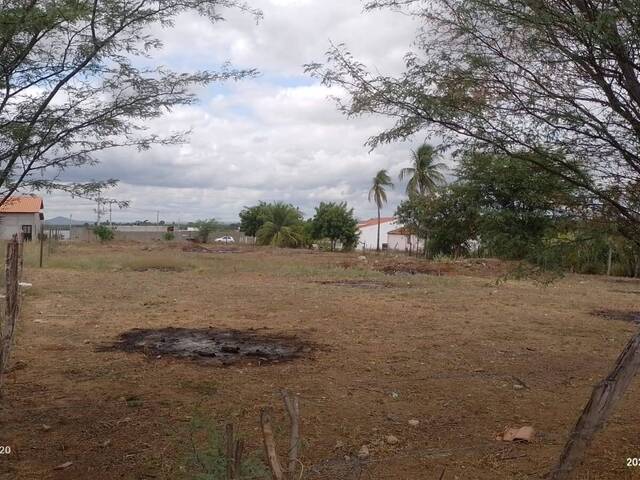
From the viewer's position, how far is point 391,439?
5.37m

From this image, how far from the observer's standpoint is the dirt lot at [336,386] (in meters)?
4.91

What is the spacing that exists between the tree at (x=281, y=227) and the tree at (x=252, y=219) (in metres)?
1.17

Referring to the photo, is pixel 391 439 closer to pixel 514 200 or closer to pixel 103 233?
pixel 514 200

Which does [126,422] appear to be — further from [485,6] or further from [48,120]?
[485,6]

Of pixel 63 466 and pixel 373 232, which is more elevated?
pixel 373 232

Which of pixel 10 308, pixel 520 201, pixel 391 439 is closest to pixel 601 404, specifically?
pixel 391 439

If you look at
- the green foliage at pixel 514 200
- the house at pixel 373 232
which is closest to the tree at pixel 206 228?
the house at pixel 373 232

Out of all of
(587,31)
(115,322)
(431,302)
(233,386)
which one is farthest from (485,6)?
(431,302)

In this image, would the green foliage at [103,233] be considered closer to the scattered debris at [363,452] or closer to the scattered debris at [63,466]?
the scattered debris at [63,466]

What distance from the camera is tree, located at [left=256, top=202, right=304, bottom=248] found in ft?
179

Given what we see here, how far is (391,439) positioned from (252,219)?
5599 centimetres

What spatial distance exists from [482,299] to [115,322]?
9.34m

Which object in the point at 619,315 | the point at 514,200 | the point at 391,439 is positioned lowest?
the point at 391,439

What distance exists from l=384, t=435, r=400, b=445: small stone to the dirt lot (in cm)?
5
